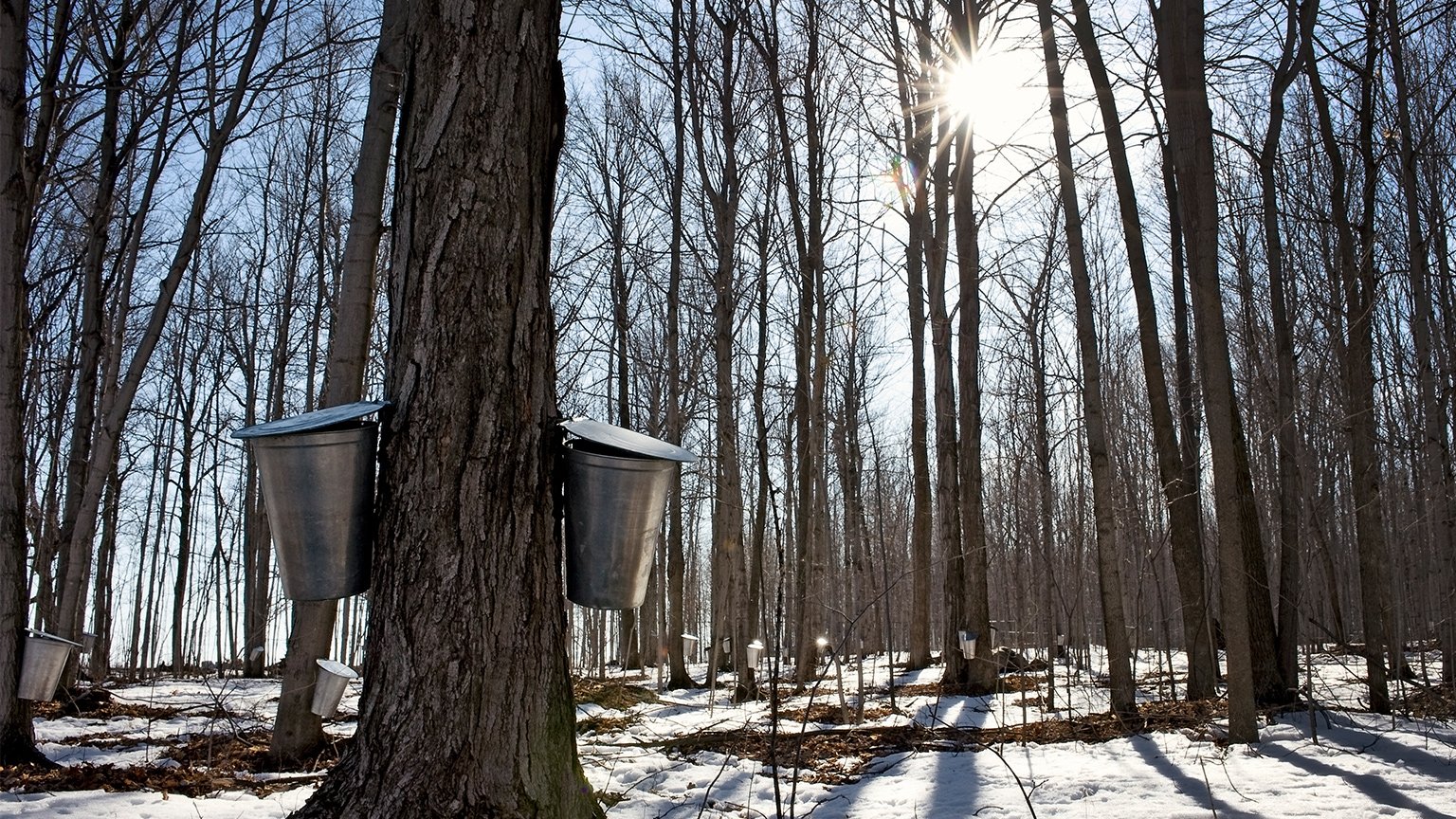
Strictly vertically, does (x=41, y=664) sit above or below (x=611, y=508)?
below

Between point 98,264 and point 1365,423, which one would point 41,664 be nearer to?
point 98,264

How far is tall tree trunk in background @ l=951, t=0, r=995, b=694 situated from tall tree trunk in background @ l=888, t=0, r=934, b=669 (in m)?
0.43

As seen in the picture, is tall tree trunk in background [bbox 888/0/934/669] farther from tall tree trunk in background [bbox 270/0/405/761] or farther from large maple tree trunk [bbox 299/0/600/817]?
large maple tree trunk [bbox 299/0/600/817]

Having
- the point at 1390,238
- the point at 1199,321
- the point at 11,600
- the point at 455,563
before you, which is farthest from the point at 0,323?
the point at 1390,238

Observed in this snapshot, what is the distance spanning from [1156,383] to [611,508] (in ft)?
19.1

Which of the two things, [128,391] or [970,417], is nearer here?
[128,391]

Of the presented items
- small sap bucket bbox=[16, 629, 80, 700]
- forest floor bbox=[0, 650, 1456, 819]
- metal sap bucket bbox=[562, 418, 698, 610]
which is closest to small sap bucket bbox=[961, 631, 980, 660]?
forest floor bbox=[0, 650, 1456, 819]

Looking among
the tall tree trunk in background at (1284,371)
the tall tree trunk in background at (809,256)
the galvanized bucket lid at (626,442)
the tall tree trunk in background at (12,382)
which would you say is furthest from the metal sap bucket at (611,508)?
the tall tree trunk in background at (1284,371)

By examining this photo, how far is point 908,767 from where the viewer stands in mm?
4590

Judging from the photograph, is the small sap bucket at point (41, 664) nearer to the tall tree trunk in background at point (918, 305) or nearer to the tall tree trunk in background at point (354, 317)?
the tall tree trunk in background at point (354, 317)

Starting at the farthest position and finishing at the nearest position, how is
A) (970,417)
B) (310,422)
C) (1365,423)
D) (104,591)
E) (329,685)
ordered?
(104,591), (970,417), (1365,423), (329,685), (310,422)

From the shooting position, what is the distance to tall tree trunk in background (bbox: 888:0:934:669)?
9.33m

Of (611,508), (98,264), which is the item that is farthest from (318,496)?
(98,264)

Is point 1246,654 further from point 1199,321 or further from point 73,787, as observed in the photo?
point 73,787
